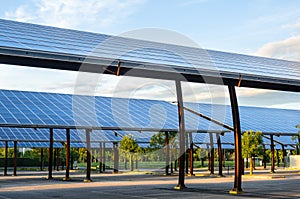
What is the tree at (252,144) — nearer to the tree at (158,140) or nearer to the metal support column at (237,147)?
the tree at (158,140)

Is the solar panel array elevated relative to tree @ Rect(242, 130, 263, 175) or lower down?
elevated

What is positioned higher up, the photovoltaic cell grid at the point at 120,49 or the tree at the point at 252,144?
the photovoltaic cell grid at the point at 120,49

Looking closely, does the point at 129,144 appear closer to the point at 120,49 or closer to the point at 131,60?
the point at 120,49

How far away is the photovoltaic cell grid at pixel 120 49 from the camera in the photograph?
1430 centimetres

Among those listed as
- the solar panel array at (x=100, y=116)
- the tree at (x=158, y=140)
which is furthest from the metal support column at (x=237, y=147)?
the tree at (x=158, y=140)

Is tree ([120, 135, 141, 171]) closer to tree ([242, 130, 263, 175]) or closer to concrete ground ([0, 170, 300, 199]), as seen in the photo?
tree ([242, 130, 263, 175])

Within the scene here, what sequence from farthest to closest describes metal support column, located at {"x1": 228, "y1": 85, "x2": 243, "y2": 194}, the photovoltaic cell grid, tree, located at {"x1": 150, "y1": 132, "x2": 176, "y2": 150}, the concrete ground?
tree, located at {"x1": 150, "y1": 132, "x2": 176, "y2": 150}, metal support column, located at {"x1": 228, "y1": 85, "x2": 243, "y2": 194}, the concrete ground, the photovoltaic cell grid

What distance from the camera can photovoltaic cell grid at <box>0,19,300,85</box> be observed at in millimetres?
14305

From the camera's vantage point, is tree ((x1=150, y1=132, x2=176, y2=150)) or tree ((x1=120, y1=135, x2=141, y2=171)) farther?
tree ((x1=120, y1=135, x2=141, y2=171))

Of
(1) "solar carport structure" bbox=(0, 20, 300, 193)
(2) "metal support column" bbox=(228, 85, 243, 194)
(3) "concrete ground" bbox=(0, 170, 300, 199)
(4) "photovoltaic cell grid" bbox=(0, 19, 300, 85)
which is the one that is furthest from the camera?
(2) "metal support column" bbox=(228, 85, 243, 194)

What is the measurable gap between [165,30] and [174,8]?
171 cm

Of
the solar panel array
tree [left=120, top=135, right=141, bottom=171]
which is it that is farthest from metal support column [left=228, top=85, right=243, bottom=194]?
tree [left=120, top=135, right=141, bottom=171]

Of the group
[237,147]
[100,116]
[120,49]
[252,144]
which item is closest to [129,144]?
[100,116]

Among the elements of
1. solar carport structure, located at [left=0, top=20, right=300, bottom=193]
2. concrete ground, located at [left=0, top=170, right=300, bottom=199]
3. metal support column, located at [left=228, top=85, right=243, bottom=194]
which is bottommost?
concrete ground, located at [left=0, top=170, right=300, bottom=199]
